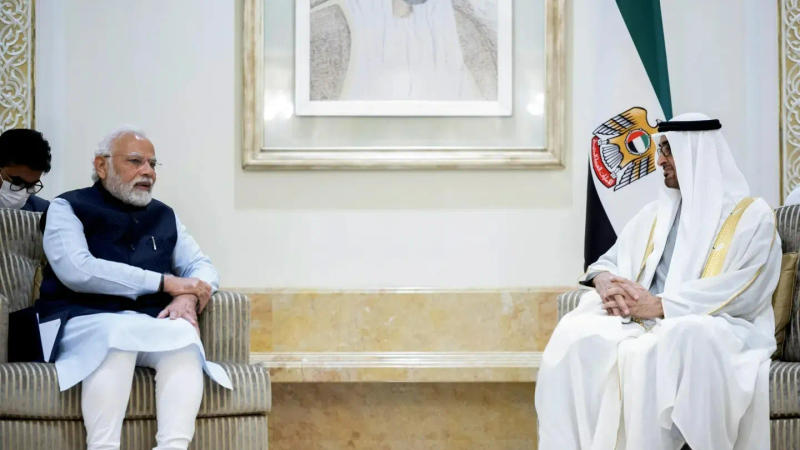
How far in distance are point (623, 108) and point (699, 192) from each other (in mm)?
1000

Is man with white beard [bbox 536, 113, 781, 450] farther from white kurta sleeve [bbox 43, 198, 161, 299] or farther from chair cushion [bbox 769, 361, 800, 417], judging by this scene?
white kurta sleeve [bbox 43, 198, 161, 299]

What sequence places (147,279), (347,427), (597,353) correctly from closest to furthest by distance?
1. (597,353)
2. (147,279)
3. (347,427)

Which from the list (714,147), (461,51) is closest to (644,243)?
(714,147)

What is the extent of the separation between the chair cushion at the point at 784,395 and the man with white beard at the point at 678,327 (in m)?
0.04

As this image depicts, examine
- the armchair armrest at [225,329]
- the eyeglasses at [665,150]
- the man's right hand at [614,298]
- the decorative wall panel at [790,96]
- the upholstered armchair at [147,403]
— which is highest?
the decorative wall panel at [790,96]

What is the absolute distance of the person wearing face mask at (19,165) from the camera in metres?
4.20

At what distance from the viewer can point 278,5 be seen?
15.7 ft

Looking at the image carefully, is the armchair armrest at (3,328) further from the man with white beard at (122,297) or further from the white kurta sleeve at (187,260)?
the white kurta sleeve at (187,260)

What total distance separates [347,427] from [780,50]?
2.88m

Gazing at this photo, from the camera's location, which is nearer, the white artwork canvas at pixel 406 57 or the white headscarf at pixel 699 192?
the white headscarf at pixel 699 192

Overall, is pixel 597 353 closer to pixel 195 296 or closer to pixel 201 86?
pixel 195 296

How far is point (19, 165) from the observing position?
13.8ft

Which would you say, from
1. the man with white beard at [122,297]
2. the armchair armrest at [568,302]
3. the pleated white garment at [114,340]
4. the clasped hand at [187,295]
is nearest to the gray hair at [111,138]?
the man with white beard at [122,297]

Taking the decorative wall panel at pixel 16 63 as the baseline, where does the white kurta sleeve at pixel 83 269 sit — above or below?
below
